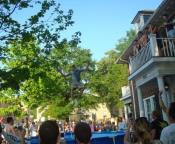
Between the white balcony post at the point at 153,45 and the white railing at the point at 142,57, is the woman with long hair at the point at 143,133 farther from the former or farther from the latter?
the white railing at the point at 142,57

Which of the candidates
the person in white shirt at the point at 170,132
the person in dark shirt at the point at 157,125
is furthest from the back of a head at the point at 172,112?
the person in dark shirt at the point at 157,125

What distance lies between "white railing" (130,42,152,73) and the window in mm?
2379

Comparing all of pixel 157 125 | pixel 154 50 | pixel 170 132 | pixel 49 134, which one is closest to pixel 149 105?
pixel 154 50

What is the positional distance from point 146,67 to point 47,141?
13668 millimetres

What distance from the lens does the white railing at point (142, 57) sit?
16.8 m

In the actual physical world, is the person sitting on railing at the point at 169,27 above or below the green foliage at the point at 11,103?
above

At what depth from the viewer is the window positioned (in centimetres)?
2081

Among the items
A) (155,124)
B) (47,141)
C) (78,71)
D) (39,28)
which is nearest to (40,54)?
(39,28)

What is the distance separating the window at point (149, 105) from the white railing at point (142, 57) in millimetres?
2379

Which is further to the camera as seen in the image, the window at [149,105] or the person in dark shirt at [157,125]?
the window at [149,105]

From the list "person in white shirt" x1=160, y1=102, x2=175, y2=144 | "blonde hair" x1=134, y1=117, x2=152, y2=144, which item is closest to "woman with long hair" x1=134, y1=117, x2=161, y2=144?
"blonde hair" x1=134, y1=117, x2=152, y2=144

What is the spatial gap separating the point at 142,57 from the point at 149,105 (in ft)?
15.6

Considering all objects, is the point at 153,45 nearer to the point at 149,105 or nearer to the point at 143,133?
the point at 149,105

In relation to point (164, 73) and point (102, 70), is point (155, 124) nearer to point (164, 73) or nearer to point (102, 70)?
point (164, 73)
